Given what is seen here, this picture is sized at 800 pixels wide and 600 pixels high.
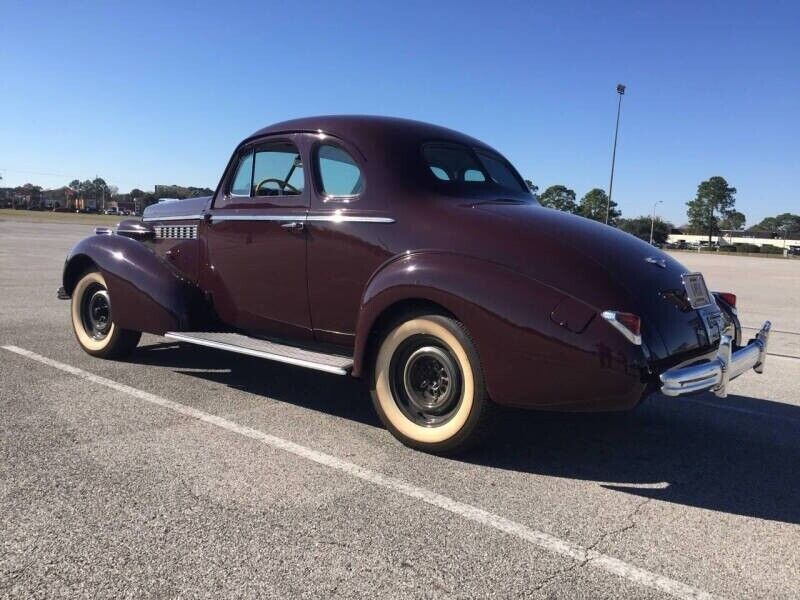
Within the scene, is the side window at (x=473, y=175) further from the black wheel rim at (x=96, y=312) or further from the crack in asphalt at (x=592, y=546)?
the black wheel rim at (x=96, y=312)

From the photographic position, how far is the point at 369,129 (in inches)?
170

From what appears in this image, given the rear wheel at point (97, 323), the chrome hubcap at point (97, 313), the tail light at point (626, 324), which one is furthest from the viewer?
the chrome hubcap at point (97, 313)

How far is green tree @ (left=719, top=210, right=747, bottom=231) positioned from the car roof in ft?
470

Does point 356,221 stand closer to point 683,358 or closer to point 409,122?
point 409,122

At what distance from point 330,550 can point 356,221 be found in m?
2.10

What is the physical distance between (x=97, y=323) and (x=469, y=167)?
3708mm

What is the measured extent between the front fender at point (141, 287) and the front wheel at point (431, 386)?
2.00 metres

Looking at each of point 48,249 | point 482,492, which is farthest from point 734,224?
point 482,492

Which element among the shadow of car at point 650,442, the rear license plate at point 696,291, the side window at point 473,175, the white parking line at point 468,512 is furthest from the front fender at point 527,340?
the side window at point 473,175

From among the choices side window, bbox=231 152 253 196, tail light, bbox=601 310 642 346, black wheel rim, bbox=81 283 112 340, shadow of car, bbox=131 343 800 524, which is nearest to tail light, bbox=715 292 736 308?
shadow of car, bbox=131 343 800 524

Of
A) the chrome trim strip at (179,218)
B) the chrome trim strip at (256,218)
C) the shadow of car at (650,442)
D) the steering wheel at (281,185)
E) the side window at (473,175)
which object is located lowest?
the shadow of car at (650,442)

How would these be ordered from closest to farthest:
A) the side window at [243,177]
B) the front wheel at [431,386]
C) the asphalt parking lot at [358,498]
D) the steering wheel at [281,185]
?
the asphalt parking lot at [358,498] < the front wheel at [431,386] < the steering wheel at [281,185] < the side window at [243,177]

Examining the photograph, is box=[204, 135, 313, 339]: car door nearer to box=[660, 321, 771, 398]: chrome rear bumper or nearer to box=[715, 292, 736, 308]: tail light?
box=[660, 321, 771, 398]: chrome rear bumper

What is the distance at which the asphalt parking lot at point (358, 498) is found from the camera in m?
2.39
